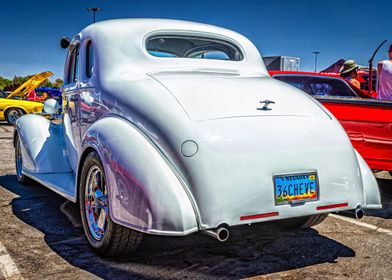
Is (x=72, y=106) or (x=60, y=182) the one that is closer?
(x=60, y=182)

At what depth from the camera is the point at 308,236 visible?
383cm

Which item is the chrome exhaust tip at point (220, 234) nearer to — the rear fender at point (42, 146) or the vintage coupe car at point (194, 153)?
the vintage coupe car at point (194, 153)

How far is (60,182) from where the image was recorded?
13.5 feet

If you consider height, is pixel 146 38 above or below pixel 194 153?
above

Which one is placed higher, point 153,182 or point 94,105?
point 94,105

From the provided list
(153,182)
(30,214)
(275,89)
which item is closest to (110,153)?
(153,182)

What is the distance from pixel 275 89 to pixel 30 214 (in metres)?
2.69

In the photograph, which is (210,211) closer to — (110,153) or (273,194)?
(273,194)

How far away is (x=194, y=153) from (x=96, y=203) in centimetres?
101

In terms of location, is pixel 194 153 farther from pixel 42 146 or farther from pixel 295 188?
pixel 42 146

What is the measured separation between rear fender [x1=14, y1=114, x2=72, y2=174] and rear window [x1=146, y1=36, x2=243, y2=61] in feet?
4.78

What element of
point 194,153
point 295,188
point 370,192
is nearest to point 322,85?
point 370,192

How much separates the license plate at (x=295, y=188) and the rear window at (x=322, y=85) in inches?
128

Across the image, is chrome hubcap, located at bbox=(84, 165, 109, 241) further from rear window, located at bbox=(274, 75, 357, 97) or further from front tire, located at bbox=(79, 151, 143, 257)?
rear window, located at bbox=(274, 75, 357, 97)
